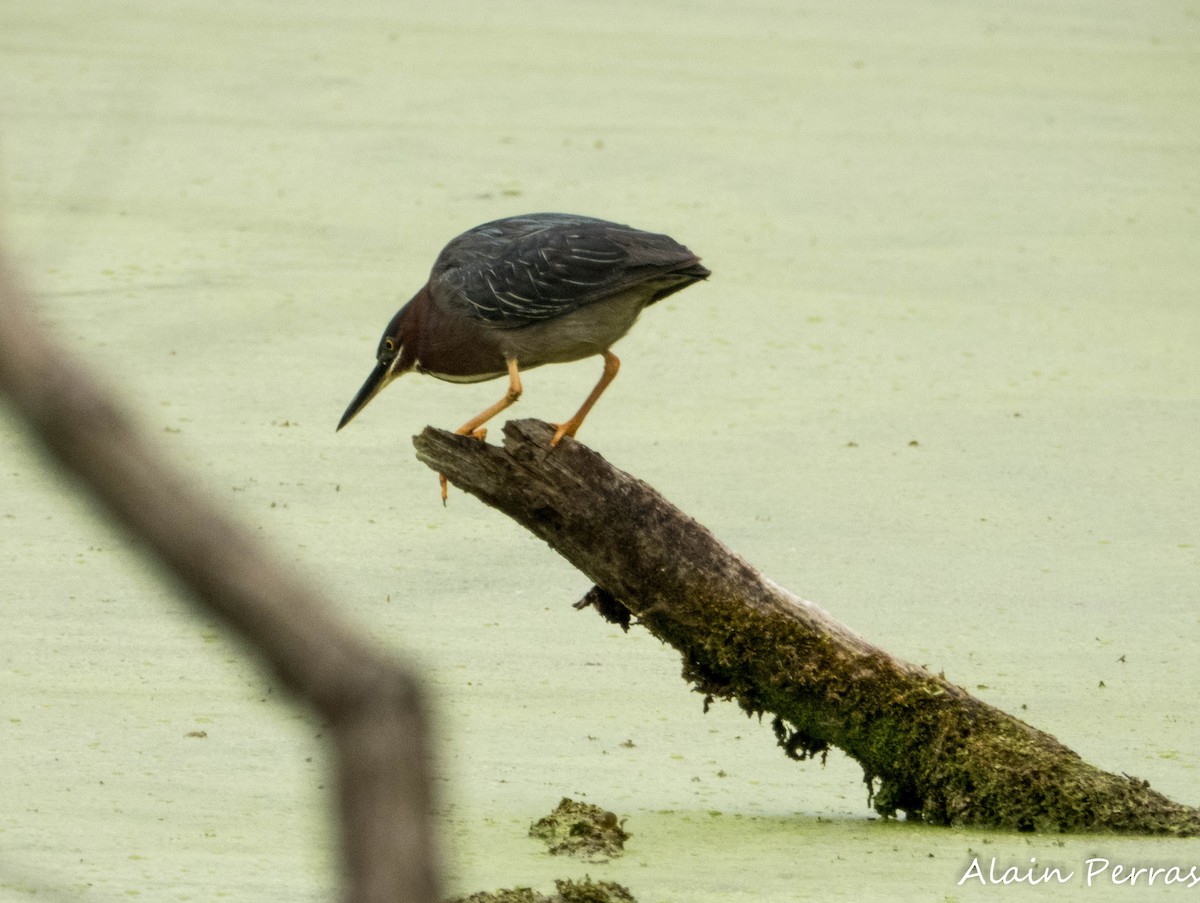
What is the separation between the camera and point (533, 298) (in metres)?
2.12

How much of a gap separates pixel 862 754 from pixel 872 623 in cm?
61

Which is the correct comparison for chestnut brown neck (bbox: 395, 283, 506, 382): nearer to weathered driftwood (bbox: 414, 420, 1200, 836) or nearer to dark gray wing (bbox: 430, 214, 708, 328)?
dark gray wing (bbox: 430, 214, 708, 328)

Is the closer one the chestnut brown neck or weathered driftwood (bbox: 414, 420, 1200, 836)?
weathered driftwood (bbox: 414, 420, 1200, 836)

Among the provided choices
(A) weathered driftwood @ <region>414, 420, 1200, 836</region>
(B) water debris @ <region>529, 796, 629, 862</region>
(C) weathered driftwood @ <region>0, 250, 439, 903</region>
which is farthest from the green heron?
(C) weathered driftwood @ <region>0, 250, 439, 903</region>

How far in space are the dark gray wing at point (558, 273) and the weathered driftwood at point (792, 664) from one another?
7.9 inches

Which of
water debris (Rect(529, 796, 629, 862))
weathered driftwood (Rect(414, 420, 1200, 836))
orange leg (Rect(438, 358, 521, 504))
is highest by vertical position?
orange leg (Rect(438, 358, 521, 504))

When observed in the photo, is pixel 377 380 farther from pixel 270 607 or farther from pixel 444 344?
pixel 270 607

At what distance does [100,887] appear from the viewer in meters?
1.83

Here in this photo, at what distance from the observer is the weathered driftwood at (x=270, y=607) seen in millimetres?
594

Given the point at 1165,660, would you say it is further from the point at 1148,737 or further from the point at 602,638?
the point at 602,638

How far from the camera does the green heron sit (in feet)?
Answer: 6.95
